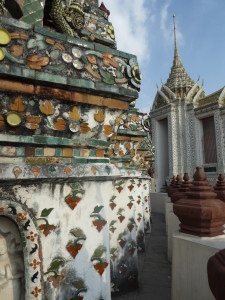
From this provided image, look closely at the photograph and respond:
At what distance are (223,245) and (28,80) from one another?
224 centimetres

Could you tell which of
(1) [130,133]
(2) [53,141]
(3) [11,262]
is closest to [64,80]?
(2) [53,141]

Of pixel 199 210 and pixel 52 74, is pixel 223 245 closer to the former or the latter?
pixel 199 210

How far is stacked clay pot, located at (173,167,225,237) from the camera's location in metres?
2.51

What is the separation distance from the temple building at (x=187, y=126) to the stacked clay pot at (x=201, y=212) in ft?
47.8

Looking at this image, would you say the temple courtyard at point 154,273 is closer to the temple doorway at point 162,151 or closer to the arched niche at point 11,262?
the arched niche at point 11,262

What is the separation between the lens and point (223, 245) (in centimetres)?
230

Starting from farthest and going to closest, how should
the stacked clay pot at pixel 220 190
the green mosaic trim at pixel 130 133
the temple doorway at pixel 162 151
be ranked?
the temple doorway at pixel 162 151
the green mosaic trim at pixel 130 133
the stacked clay pot at pixel 220 190

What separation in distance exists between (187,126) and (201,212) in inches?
650

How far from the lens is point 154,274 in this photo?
14.3 feet

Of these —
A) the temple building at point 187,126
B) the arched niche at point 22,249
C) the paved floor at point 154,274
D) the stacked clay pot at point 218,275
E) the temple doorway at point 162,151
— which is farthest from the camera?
the temple doorway at point 162,151

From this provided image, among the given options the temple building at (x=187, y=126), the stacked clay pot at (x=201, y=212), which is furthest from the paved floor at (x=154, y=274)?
the temple building at (x=187, y=126)

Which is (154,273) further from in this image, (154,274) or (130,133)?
(130,133)

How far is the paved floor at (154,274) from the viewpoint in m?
3.57

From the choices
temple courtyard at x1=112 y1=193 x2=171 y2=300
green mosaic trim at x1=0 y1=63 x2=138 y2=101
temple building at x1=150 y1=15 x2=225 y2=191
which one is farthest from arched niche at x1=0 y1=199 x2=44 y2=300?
temple building at x1=150 y1=15 x2=225 y2=191
